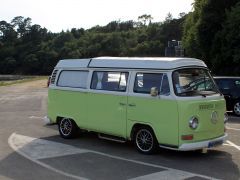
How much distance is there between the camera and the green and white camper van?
34.2ft

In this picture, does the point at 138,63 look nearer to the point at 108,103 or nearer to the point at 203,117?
the point at 108,103

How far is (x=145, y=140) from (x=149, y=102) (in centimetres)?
90

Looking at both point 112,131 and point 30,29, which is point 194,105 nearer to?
point 112,131

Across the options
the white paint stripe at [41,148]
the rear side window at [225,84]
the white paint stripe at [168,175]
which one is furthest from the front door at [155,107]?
the rear side window at [225,84]

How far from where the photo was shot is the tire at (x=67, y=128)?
13.3 metres

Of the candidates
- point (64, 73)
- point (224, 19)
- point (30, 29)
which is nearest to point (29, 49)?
point (30, 29)

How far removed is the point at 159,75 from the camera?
1088 cm

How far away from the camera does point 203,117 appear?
34.6 ft

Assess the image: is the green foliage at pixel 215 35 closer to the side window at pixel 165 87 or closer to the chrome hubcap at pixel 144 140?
the chrome hubcap at pixel 144 140

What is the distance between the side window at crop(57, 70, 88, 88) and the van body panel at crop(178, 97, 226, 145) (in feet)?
11.1

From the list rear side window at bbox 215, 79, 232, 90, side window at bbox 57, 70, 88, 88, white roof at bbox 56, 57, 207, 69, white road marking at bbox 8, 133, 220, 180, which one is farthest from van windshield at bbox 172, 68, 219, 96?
rear side window at bbox 215, 79, 232, 90

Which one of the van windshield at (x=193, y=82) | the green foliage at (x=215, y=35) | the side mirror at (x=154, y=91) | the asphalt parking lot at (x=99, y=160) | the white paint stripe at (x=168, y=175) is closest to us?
the white paint stripe at (x=168, y=175)

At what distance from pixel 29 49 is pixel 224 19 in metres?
104

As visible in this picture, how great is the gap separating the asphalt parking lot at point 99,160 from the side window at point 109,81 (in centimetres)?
147
